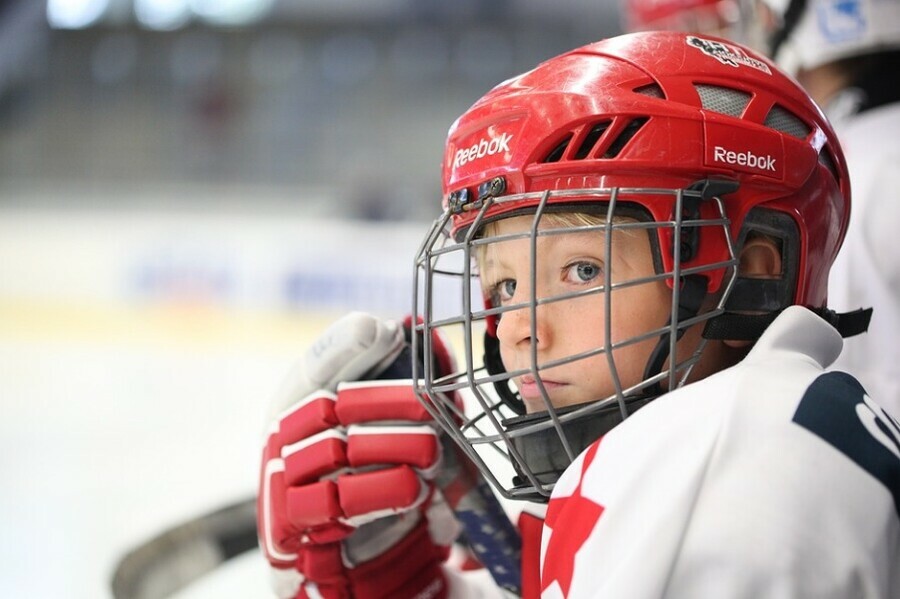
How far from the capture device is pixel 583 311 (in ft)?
2.87

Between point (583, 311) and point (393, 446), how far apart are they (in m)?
0.27

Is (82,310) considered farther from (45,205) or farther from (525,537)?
(525,537)

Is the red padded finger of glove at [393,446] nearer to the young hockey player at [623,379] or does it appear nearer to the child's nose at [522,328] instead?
the young hockey player at [623,379]

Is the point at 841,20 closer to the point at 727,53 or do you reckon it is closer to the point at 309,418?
the point at 727,53

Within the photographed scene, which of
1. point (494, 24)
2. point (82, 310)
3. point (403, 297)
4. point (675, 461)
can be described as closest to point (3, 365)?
point (82, 310)

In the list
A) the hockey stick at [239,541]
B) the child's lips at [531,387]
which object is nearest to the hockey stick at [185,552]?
the hockey stick at [239,541]

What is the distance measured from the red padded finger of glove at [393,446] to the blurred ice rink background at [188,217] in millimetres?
504

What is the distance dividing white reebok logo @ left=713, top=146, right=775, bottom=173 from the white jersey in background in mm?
685

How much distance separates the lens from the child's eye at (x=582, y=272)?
886mm

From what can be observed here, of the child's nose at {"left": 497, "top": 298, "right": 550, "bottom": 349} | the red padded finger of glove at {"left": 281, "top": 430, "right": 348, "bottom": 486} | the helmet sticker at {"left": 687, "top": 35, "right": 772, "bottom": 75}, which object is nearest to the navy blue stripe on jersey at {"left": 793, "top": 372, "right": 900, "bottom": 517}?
the child's nose at {"left": 497, "top": 298, "right": 550, "bottom": 349}

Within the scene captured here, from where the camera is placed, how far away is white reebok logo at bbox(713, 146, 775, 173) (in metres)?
0.85

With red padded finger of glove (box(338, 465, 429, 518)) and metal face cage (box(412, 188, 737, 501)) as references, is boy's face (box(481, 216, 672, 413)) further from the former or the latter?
red padded finger of glove (box(338, 465, 429, 518))

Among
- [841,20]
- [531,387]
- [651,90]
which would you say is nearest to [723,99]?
[651,90]

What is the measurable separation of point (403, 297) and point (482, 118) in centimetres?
392
